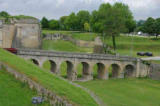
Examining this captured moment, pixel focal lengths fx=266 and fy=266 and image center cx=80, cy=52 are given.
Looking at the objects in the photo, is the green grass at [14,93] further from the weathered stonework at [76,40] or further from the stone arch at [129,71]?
the weathered stonework at [76,40]

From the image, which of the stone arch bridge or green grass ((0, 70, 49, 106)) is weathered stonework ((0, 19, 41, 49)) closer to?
the stone arch bridge

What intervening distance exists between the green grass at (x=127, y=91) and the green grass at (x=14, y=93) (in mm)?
9605

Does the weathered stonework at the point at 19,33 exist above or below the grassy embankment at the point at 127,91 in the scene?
above

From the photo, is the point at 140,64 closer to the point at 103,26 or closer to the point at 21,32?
the point at 103,26

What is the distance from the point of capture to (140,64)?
44594 mm

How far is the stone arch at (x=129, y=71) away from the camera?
45.3m

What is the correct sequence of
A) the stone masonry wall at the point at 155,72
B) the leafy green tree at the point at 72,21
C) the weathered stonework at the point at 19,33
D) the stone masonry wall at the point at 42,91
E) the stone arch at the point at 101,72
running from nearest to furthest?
the stone masonry wall at the point at 42,91 < the stone masonry wall at the point at 155,72 < the stone arch at the point at 101,72 < the weathered stonework at the point at 19,33 < the leafy green tree at the point at 72,21

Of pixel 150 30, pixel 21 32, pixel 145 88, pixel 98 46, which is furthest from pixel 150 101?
pixel 150 30

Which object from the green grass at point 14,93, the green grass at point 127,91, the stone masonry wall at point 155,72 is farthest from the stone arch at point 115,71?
the green grass at point 14,93

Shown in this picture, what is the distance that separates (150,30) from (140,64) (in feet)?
107

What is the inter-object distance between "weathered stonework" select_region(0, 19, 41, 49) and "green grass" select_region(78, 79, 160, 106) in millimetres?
17012

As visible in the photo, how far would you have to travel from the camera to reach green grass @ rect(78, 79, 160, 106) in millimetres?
28136

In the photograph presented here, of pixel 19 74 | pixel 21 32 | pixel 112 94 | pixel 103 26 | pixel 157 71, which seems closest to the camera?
pixel 19 74

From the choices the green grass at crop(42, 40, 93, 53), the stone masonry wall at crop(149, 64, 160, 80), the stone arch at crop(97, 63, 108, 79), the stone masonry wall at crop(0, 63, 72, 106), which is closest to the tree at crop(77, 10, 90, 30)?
the green grass at crop(42, 40, 93, 53)
